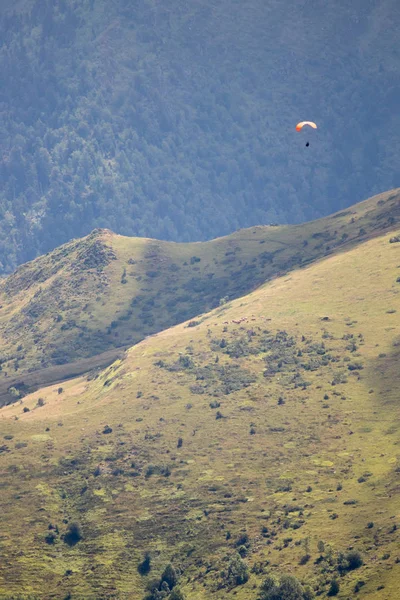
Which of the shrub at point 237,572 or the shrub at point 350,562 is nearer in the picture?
the shrub at point 350,562

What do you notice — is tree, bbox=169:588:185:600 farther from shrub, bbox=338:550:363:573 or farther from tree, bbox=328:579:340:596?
shrub, bbox=338:550:363:573

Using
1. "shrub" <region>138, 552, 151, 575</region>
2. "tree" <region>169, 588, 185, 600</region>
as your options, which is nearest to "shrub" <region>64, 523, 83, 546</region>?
"shrub" <region>138, 552, 151, 575</region>

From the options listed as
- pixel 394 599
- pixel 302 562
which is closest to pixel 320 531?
pixel 302 562

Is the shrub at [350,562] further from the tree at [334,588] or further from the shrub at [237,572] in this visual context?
the shrub at [237,572]

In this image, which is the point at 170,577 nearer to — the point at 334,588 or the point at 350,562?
the point at 334,588

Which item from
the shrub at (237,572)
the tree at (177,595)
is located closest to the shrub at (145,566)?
the tree at (177,595)

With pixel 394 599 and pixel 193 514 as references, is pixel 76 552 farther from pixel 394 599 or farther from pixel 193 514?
pixel 394 599

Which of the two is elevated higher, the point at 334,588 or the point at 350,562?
the point at 350,562

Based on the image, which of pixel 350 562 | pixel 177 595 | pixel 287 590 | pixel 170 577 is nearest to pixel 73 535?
pixel 170 577

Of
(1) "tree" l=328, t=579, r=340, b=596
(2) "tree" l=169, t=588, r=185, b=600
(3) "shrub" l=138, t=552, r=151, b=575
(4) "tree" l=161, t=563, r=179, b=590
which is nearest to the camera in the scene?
(1) "tree" l=328, t=579, r=340, b=596

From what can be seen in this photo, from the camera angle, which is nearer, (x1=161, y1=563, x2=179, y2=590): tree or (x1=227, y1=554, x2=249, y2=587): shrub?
(x1=227, y1=554, x2=249, y2=587): shrub

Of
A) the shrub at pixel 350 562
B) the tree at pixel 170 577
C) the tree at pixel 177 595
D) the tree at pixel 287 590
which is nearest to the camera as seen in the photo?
the tree at pixel 287 590
